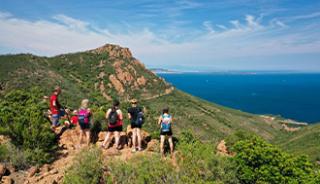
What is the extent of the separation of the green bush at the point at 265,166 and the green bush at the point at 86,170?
18.6 ft

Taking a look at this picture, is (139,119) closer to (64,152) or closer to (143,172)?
(143,172)

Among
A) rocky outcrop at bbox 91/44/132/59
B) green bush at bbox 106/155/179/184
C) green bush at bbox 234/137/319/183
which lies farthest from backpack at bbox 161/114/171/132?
rocky outcrop at bbox 91/44/132/59

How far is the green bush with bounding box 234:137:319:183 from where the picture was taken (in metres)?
10.3

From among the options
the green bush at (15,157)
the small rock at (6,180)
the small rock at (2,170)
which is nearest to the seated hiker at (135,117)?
the green bush at (15,157)

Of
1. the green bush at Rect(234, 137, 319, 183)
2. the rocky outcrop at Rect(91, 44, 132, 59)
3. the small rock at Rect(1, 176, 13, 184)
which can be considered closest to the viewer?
the small rock at Rect(1, 176, 13, 184)

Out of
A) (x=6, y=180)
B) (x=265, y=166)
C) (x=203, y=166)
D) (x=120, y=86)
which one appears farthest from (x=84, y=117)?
(x=120, y=86)

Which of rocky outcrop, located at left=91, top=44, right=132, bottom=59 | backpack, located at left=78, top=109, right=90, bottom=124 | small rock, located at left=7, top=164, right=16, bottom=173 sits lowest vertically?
small rock, located at left=7, top=164, right=16, bottom=173

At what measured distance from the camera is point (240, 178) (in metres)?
9.91

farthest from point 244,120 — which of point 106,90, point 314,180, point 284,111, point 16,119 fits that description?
point 16,119

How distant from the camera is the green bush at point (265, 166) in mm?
10273

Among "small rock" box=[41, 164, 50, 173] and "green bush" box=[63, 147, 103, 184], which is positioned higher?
"green bush" box=[63, 147, 103, 184]

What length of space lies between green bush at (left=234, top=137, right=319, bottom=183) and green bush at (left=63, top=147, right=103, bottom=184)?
567 centimetres

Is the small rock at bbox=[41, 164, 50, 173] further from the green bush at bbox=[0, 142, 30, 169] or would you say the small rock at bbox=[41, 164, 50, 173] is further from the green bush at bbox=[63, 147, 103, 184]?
the green bush at bbox=[63, 147, 103, 184]

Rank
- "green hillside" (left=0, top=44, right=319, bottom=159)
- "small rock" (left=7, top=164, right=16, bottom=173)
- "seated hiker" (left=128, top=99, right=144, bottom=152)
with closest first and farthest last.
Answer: "small rock" (left=7, top=164, right=16, bottom=173) < "seated hiker" (left=128, top=99, right=144, bottom=152) < "green hillside" (left=0, top=44, right=319, bottom=159)
